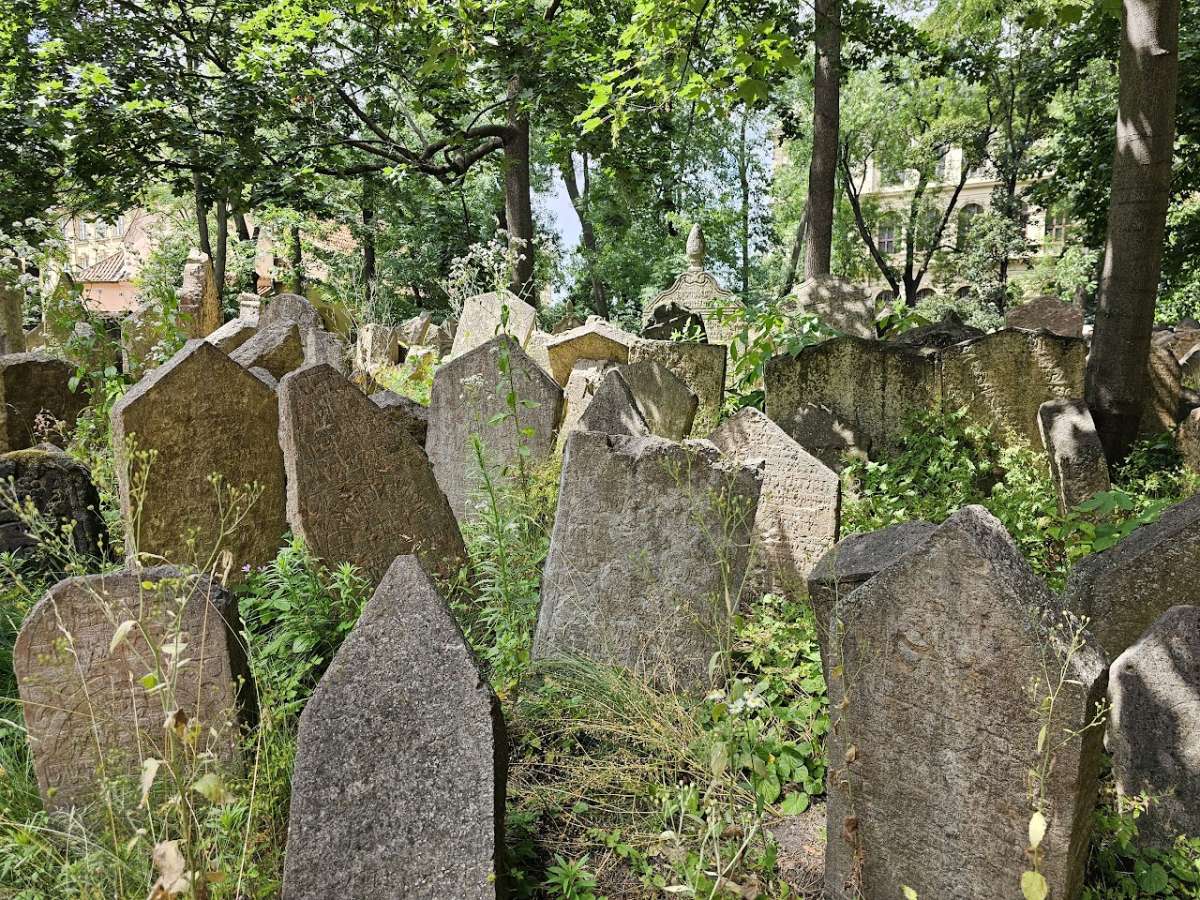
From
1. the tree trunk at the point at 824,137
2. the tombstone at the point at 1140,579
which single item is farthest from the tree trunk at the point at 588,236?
the tombstone at the point at 1140,579

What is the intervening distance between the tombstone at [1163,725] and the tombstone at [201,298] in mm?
11725

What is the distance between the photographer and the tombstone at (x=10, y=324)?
943cm

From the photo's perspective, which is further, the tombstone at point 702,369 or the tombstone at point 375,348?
the tombstone at point 375,348

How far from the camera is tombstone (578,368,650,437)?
4215mm

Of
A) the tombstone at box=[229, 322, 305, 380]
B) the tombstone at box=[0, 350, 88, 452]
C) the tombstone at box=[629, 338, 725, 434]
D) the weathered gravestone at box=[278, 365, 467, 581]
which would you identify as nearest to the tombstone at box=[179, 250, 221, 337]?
the tombstone at box=[229, 322, 305, 380]

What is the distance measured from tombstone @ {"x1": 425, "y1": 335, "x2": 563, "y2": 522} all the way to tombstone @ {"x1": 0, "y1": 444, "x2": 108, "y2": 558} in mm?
1915

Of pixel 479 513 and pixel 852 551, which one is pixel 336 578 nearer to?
pixel 479 513

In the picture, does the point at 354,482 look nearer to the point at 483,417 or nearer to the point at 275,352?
the point at 483,417

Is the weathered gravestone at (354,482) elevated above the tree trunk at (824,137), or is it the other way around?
the tree trunk at (824,137)

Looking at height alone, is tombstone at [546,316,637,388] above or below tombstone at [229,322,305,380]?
below

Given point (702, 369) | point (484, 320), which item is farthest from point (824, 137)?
point (484, 320)

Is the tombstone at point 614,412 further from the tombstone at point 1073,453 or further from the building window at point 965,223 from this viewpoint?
the building window at point 965,223

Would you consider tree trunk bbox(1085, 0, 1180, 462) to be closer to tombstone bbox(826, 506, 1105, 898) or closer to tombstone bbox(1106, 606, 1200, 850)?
tombstone bbox(1106, 606, 1200, 850)

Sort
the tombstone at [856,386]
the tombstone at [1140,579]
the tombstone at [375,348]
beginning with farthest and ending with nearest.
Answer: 1. the tombstone at [375,348]
2. the tombstone at [856,386]
3. the tombstone at [1140,579]
